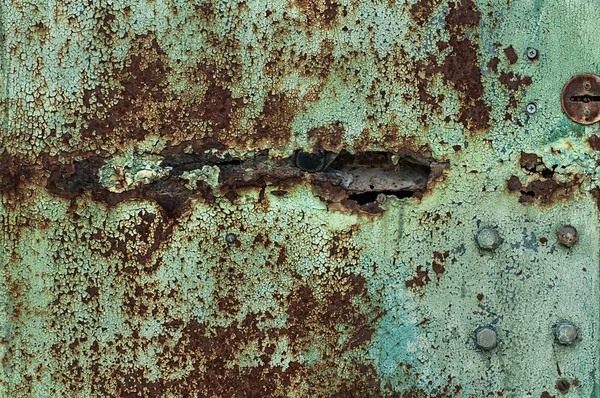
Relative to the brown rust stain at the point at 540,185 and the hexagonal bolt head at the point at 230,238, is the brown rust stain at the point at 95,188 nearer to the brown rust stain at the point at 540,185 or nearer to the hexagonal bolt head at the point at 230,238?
the hexagonal bolt head at the point at 230,238

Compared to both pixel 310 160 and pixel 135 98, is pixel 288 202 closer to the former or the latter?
pixel 310 160

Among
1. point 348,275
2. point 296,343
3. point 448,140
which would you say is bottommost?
point 296,343

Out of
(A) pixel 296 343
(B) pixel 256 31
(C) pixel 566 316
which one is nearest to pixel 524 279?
(C) pixel 566 316

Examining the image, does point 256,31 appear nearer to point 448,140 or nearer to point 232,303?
point 448,140

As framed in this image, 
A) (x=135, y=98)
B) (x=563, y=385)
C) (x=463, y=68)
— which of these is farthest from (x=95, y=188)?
(x=563, y=385)

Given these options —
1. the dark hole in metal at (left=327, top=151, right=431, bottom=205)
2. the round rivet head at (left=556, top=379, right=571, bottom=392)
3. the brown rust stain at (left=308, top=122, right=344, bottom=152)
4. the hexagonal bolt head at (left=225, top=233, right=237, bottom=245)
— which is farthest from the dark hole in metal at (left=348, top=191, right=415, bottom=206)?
the round rivet head at (left=556, top=379, right=571, bottom=392)

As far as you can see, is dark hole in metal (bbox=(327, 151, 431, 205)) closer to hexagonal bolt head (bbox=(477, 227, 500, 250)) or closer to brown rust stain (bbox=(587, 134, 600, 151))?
hexagonal bolt head (bbox=(477, 227, 500, 250))

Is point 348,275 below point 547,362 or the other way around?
the other way around
